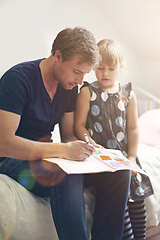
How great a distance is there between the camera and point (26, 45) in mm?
1926

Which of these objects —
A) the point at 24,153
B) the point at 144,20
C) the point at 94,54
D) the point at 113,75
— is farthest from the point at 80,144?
the point at 144,20

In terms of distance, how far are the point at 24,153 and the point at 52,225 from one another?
0.89 ft

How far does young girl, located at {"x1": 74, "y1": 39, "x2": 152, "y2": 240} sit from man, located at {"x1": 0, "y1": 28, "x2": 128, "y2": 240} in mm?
145

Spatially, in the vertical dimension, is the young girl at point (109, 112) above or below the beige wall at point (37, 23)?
below

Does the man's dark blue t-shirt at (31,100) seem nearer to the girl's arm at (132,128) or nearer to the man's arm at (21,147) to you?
the man's arm at (21,147)

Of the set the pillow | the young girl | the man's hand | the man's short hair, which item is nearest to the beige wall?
the pillow

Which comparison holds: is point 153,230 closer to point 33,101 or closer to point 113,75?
point 113,75

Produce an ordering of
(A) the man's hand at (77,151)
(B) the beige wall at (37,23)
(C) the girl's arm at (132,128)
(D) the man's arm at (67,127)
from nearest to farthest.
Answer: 1. (A) the man's hand at (77,151)
2. (D) the man's arm at (67,127)
3. (C) the girl's arm at (132,128)
4. (B) the beige wall at (37,23)

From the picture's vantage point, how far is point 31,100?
3.65 feet

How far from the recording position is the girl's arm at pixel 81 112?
52.1 inches

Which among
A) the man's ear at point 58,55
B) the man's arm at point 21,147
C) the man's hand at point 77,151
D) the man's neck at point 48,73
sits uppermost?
the man's ear at point 58,55

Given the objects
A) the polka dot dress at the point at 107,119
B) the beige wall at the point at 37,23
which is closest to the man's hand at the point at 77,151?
the polka dot dress at the point at 107,119

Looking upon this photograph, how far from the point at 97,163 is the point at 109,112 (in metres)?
0.41

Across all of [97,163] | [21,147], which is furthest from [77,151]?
[21,147]
